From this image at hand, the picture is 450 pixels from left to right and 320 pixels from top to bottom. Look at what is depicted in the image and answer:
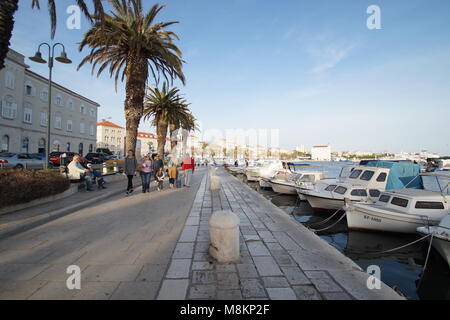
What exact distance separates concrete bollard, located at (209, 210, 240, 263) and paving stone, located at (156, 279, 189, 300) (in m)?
0.79

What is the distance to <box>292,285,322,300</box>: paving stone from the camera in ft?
9.46

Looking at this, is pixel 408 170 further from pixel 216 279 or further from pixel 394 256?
pixel 216 279

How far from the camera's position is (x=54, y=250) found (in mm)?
4242

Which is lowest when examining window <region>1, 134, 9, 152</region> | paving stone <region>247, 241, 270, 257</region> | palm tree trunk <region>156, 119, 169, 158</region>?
paving stone <region>247, 241, 270, 257</region>

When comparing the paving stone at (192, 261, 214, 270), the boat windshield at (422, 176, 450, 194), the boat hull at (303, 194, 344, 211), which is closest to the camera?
the paving stone at (192, 261, 214, 270)

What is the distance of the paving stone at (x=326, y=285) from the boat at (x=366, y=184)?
907 cm

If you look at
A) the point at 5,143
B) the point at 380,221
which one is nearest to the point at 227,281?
the point at 380,221

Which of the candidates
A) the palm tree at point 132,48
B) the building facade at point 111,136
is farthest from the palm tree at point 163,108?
the building facade at point 111,136

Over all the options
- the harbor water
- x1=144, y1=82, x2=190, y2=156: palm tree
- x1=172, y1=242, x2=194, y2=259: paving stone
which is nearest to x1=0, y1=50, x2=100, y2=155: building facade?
x1=144, y1=82, x2=190, y2=156: palm tree

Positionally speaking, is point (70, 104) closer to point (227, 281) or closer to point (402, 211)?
point (227, 281)

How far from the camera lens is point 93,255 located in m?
4.05

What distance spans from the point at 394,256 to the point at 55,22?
14882 mm

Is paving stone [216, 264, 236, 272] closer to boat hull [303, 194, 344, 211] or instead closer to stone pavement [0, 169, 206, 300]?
stone pavement [0, 169, 206, 300]
